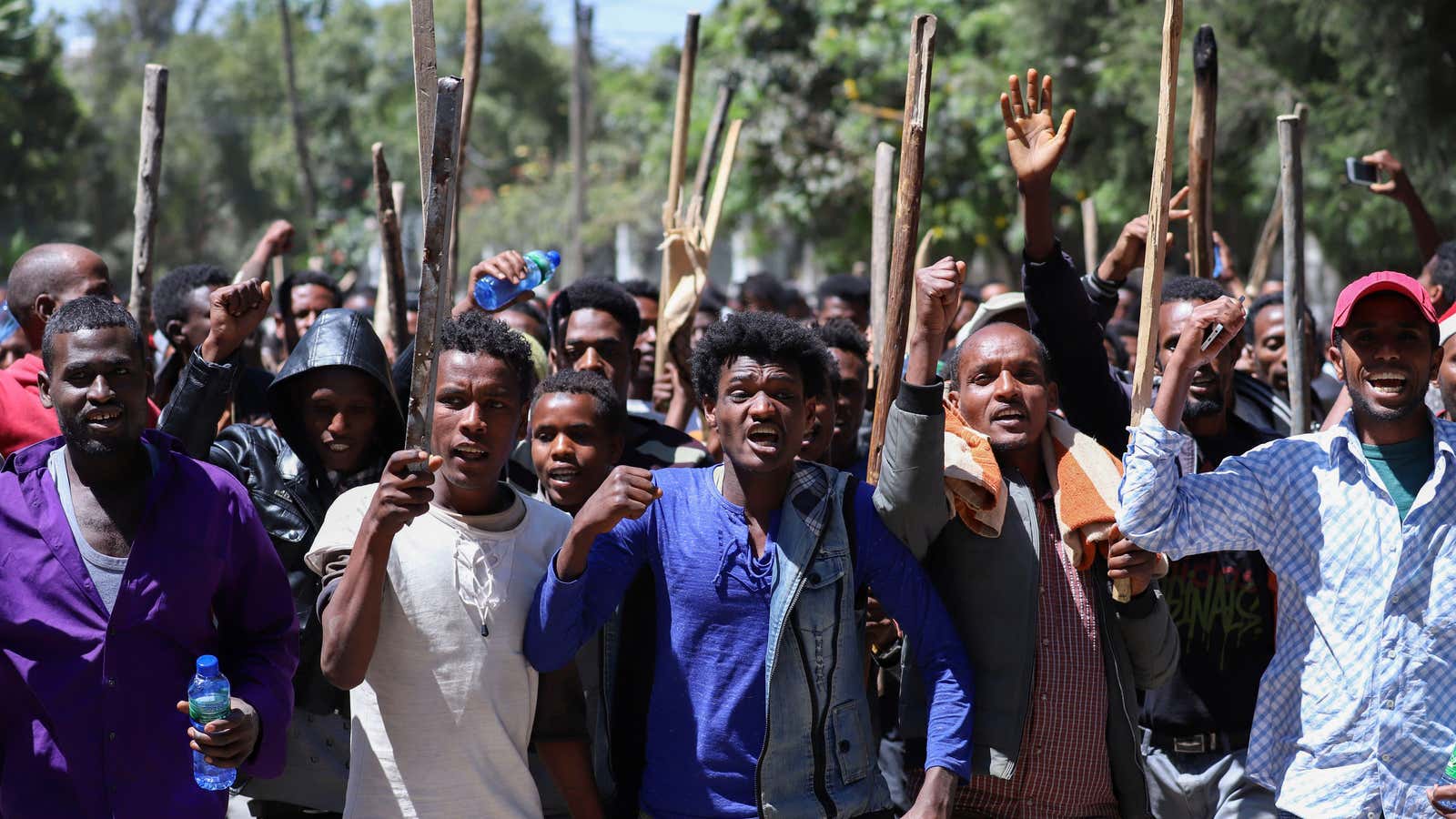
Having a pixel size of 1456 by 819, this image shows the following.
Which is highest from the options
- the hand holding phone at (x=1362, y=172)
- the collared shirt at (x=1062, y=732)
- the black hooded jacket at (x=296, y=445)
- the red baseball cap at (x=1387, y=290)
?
the hand holding phone at (x=1362, y=172)

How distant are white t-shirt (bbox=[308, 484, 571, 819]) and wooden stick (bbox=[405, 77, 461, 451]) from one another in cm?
36

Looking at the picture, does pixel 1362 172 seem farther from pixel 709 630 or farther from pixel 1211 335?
pixel 709 630

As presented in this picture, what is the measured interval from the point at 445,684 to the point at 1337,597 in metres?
1.97

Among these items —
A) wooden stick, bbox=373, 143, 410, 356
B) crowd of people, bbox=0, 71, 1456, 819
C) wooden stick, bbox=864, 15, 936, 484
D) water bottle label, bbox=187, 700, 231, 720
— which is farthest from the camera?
wooden stick, bbox=373, 143, 410, 356

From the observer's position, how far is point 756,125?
59.9ft

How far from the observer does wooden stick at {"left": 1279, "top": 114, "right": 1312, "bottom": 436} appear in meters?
5.08

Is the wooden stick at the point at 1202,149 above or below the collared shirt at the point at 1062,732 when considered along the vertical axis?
above

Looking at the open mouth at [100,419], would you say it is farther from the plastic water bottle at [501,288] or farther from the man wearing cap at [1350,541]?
the man wearing cap at [1350,541]

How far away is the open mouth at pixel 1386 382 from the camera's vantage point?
3500mm

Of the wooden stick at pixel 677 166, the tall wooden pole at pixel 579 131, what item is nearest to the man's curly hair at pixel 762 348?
the wooden stick at pixel 677 166

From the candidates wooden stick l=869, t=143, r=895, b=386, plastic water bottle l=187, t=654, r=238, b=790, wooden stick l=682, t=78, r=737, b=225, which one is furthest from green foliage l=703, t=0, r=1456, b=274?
plastic water bottle l=187, t=654, r=238, b=790

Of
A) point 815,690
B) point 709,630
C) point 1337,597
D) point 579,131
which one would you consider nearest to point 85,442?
point 709,630

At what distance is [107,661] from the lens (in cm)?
325

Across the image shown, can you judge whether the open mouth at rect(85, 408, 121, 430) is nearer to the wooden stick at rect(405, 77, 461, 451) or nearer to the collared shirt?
the wooden stick at rect(405, 77, 461, 451)
